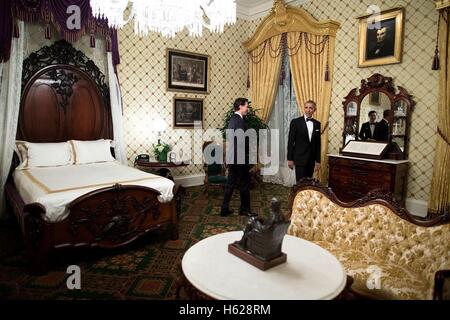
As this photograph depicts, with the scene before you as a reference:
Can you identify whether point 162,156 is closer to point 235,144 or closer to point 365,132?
point 235,144

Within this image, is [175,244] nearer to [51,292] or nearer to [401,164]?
[51,292]

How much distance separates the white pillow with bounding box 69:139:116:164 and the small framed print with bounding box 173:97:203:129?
143 cm

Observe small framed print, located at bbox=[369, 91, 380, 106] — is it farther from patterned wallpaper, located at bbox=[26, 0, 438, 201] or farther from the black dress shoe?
the black dress shoe

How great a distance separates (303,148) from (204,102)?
2.44 meters

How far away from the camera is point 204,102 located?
5797 millimetres

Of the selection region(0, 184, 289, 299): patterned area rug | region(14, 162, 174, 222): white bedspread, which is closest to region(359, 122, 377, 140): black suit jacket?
region(0, 184, 289, 299): patterned area rug

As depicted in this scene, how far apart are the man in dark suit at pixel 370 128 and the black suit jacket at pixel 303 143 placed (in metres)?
0.84

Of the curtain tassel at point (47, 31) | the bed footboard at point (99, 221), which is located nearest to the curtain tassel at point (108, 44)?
the curtain tassel at point (47, 31)

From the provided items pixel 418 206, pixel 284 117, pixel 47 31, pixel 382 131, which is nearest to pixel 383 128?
pixel 382 131

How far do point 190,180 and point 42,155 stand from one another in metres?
2.53

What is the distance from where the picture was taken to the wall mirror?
161 inches

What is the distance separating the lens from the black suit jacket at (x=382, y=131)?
423cm

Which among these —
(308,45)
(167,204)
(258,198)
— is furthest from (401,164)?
(167,204)

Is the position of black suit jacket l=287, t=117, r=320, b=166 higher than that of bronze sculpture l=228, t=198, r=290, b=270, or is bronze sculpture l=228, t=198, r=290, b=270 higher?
black suit jacket l=287, t=117, r=320, b=166
